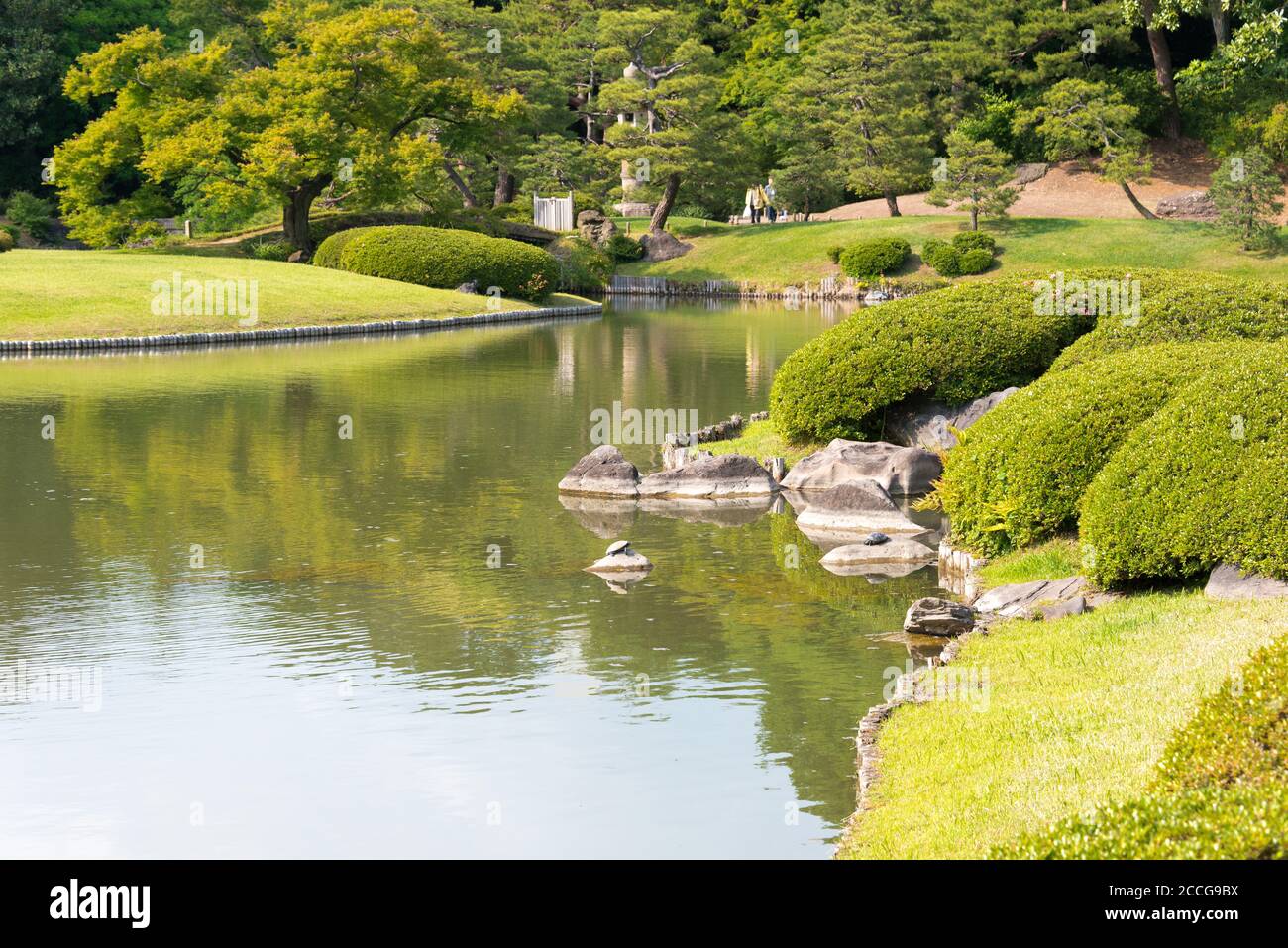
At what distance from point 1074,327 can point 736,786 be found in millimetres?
12819

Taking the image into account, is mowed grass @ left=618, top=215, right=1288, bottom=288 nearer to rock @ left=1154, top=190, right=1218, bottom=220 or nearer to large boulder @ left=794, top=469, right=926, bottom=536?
rock @ left=1154, top=190, right=1218, bottom=220

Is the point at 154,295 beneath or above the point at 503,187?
beneath

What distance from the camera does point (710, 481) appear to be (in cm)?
1823

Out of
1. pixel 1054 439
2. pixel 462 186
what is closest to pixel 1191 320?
pixel 1054 439

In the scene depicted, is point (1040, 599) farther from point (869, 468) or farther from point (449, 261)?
point (449, 261)

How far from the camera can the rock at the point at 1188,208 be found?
2330 inches

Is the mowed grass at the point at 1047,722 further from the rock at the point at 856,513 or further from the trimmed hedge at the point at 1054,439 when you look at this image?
the rock at the point at 856,513

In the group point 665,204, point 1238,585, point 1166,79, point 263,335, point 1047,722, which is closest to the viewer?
point 1047,722

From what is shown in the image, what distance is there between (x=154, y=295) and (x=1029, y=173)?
1638 inches

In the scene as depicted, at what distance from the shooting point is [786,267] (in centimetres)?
5881

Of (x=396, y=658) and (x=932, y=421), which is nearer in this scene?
(x=396, y=658)

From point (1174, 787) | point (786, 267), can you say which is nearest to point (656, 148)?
point (786, 267)
